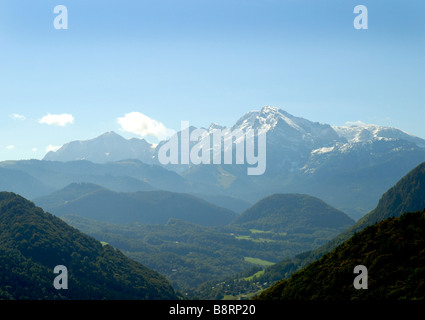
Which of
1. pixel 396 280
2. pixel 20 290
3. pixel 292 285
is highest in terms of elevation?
pixel 396 280

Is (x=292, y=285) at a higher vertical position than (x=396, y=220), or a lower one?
lower
